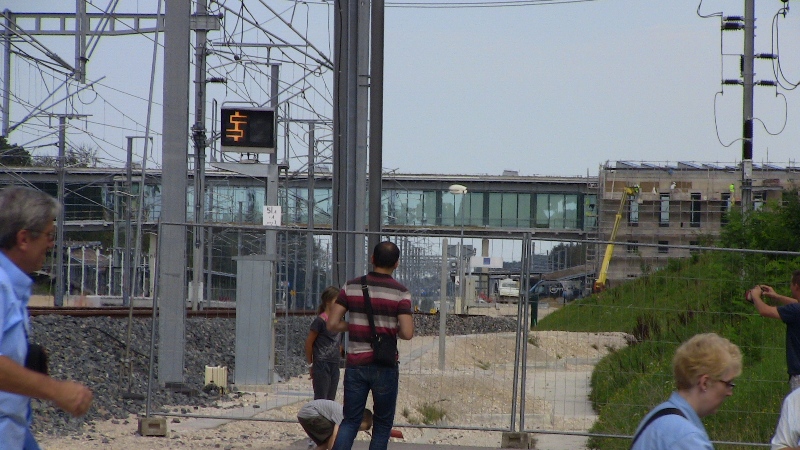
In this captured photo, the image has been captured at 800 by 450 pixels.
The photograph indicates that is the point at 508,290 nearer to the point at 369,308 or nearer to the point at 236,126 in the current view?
the point at 369,308

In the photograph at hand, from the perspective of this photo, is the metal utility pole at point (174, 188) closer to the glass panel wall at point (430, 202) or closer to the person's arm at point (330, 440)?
the person's arm at point (330, 440)

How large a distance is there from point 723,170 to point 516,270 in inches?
2691

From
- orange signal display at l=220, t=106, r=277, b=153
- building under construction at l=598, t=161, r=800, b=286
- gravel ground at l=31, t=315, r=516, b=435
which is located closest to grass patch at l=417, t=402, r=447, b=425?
gravel ground at l=31, t=315, r=516, b=435

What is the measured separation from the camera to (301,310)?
1106 cm

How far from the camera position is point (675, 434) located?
3.24 meters

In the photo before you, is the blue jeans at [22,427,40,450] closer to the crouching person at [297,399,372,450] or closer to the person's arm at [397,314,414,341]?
the person's arm at [397,314,414,341]

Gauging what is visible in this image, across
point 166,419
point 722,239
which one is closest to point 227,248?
point 166,419

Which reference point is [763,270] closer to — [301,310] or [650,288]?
[650,288]

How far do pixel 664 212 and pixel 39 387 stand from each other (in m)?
75.8

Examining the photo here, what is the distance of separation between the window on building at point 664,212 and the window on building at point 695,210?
1.76 meters

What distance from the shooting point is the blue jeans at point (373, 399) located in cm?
723

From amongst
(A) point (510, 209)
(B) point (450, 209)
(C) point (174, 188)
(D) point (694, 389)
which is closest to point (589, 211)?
(A) point (510, 209)

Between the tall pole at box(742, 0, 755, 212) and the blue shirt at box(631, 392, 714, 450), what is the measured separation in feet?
84.3

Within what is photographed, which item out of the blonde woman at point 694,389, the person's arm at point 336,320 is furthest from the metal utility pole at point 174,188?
the blonde woman at point 694,389
